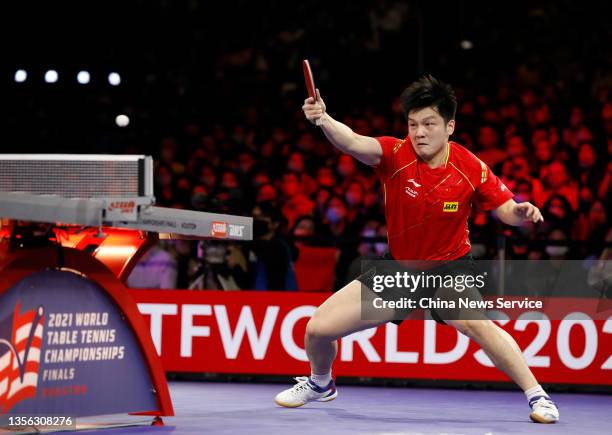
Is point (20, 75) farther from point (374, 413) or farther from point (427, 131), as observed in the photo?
point (427, 131)

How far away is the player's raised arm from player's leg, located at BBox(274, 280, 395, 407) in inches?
33.1

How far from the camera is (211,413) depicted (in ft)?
24.4

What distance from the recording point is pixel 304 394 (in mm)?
7582

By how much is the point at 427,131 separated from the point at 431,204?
458mm

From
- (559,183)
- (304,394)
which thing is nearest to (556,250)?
(559,183)

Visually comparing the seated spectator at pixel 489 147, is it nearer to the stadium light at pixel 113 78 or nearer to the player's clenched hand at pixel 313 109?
the stadium light at pixel 113 78

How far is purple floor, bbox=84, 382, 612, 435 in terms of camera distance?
22.0 feet

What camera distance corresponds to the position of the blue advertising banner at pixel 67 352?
5.93 metres

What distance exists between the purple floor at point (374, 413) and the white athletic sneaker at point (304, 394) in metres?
0.07

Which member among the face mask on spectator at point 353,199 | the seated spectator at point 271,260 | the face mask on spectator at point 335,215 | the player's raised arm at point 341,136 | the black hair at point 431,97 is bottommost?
the seated spectator at point 271,260

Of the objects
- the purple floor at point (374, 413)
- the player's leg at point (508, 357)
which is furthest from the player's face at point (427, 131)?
the purple floor at point (374, 413)

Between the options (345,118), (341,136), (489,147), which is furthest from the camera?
(345,118)

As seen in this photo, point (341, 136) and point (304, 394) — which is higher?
point (341, 136)

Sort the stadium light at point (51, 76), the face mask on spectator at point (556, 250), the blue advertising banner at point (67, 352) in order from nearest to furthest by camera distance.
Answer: the blue advertising banner at point (67, 352) → the face mask on spectator at point (556, 250) → the stadium light at point (51, 76)
